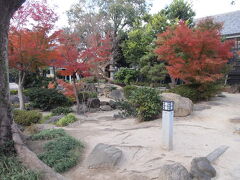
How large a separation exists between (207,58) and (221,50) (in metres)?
1.05

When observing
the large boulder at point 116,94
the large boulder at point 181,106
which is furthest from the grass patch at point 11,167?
the large boulder at point 116,94

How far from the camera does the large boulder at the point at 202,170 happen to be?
10.7 ft

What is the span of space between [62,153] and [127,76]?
14.4 metres

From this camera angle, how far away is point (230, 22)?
17469mm

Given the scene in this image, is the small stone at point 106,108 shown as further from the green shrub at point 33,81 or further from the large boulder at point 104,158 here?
the large boulder at point 104,158

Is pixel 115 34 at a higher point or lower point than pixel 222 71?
higher


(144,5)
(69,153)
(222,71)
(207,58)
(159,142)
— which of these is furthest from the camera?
(144,5)

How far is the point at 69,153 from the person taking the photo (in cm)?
407

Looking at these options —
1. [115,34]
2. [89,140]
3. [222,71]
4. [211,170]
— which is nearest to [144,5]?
[115,34]

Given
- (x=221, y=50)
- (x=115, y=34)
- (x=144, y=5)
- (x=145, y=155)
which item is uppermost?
(x=144, y=5)

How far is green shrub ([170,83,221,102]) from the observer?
966 centimetres

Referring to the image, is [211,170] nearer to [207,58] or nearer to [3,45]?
[3,45]

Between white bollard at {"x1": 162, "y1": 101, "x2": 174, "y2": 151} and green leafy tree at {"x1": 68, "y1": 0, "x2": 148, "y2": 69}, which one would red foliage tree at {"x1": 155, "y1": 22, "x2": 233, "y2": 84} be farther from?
green leafy tree at {"x1": 68, "y1": 0, "x2": 148, "y2": 69}

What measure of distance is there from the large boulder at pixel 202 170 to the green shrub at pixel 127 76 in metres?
14.8
